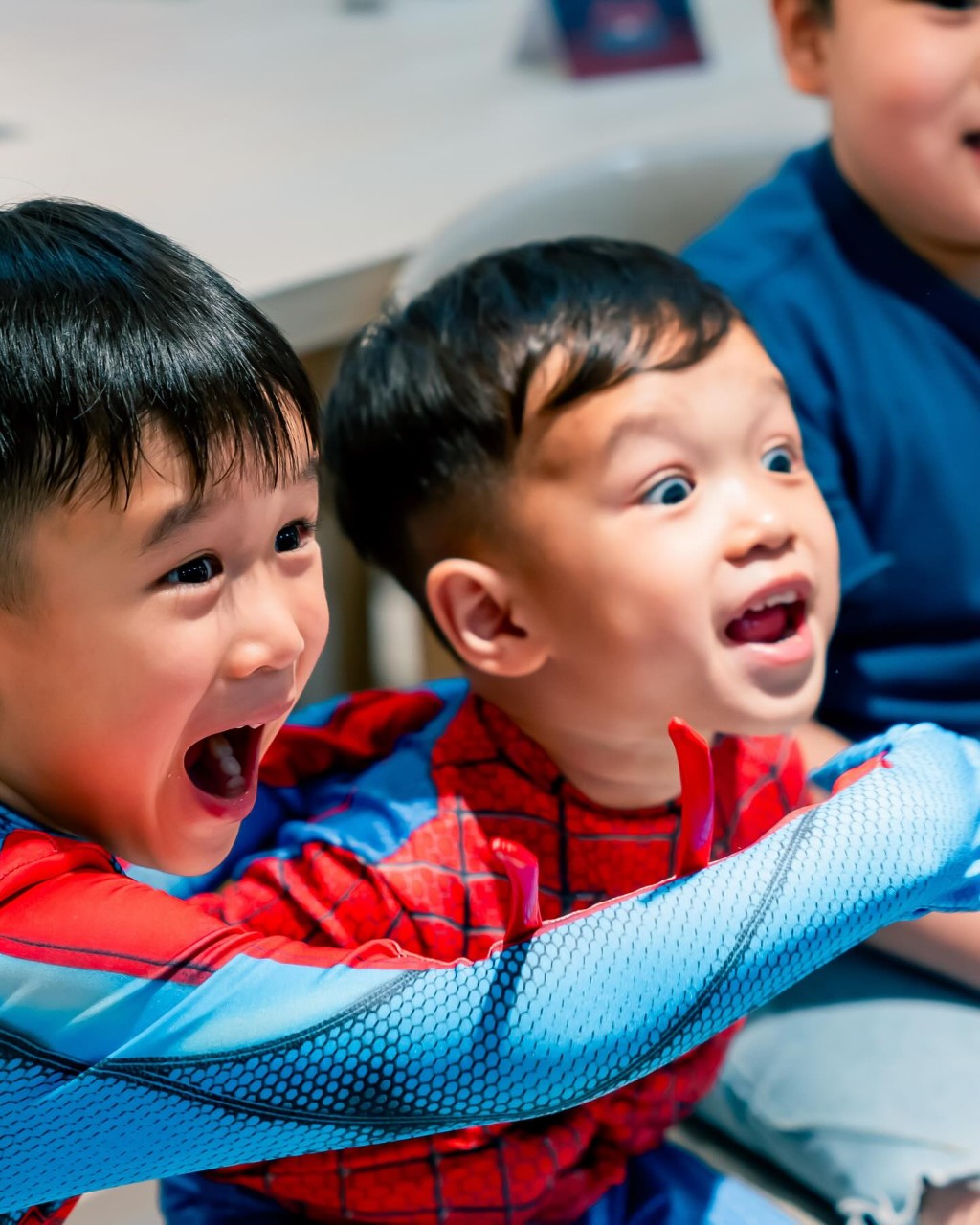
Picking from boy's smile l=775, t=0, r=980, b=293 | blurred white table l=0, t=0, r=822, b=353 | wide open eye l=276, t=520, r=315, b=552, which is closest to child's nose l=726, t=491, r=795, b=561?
wide open eye l=276, t=520, r=315, b=552

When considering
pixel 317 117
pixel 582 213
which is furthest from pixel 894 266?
pixel 317 117

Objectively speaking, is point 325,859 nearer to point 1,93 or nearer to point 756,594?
point 756,594

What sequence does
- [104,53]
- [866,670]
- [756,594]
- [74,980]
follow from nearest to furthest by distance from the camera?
[74,980], [756,594], [866,670], [104,53]

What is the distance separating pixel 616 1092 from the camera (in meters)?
0.77

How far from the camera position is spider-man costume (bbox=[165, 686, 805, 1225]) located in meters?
0.73

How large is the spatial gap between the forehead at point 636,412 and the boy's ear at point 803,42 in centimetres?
38

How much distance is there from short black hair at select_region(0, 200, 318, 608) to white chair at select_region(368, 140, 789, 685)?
0.45m

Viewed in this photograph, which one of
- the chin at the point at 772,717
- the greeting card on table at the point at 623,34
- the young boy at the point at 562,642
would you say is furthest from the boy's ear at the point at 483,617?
the greeting card on table at the point at 623,34

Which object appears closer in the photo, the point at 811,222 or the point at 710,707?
the point at 710,707

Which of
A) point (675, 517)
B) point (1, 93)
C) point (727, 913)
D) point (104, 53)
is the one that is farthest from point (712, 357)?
point (104, 53)

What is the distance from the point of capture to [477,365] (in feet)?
2.53

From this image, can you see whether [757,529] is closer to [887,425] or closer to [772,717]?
[772,717]

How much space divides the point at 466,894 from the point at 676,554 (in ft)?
0.63

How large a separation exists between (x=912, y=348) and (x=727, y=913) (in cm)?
58
